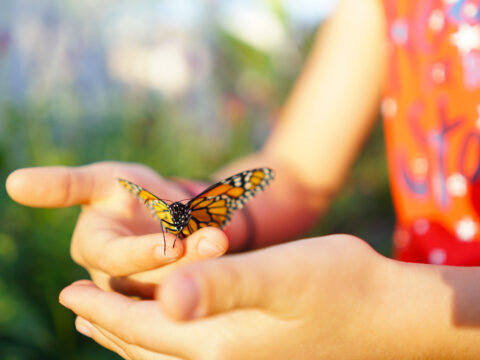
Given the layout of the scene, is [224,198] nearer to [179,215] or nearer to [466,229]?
[179,215]

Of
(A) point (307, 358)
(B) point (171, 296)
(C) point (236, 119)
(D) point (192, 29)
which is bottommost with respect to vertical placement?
(A) point (307, 358)

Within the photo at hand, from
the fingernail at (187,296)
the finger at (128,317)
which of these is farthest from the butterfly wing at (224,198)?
the fingernail at (187,296)

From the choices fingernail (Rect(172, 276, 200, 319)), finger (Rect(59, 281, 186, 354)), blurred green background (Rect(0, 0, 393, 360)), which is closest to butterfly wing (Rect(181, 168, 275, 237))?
finger (Rect(59, 281, 186, 354))

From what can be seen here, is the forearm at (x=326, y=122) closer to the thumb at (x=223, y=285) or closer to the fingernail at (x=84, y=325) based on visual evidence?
the fingernail at (x=84, y=325)

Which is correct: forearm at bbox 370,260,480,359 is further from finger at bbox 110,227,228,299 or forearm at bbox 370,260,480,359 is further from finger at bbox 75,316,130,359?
finger at bbox 75,316,130,359

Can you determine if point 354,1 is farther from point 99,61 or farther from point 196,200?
point 99,61

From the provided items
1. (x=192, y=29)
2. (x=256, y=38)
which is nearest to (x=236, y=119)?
(x=256, y=38)
